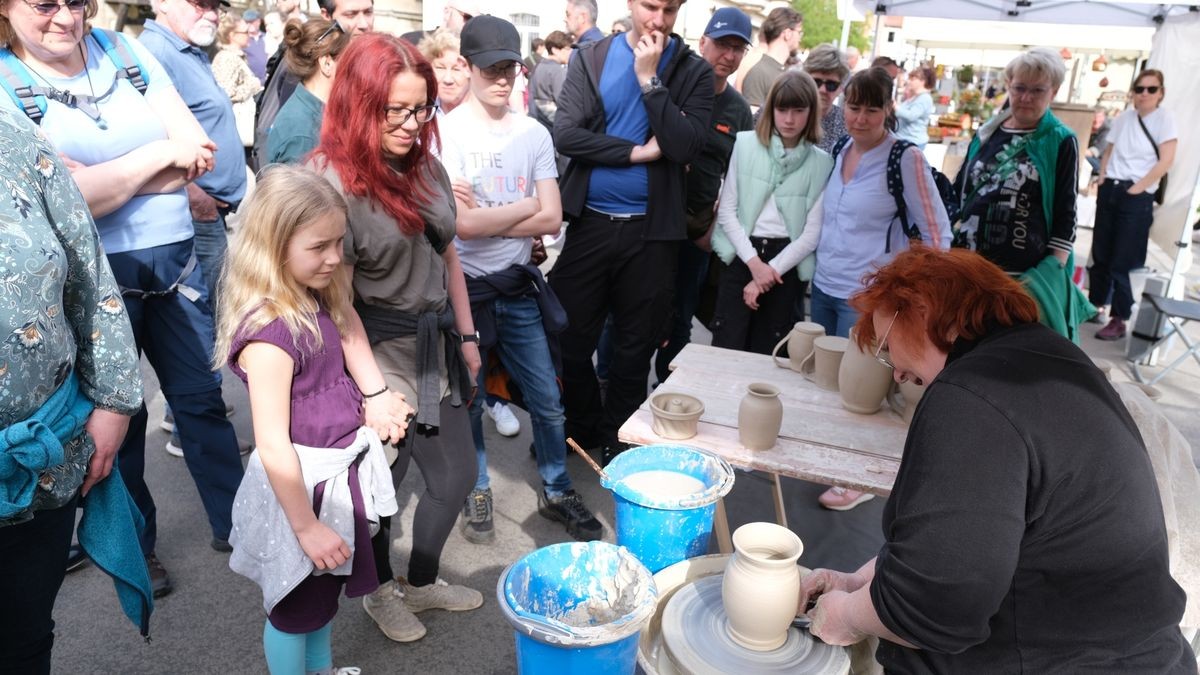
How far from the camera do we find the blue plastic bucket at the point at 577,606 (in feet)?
4.89

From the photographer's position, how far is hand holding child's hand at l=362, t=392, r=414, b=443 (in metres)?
2.13

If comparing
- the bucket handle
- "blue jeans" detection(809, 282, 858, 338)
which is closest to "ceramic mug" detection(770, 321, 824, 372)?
"blue jeans" detection(809, 282, 858, 338)

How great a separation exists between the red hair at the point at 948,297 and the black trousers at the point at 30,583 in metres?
1.80

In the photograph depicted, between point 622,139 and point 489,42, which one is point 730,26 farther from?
point 489,42

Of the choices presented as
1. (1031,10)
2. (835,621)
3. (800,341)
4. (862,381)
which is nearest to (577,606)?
(835,621)

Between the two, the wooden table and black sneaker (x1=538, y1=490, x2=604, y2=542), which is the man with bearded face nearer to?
black sneaker (x1=538, y1=490, x2=604, y2=542)

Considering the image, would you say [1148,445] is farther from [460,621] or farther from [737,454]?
[460,621]

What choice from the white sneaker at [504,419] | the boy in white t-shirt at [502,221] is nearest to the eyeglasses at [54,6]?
the boy in white t-shirt at [502,221]

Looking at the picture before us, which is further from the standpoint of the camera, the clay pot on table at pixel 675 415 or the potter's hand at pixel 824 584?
the clay pot on table at pixel 675 415

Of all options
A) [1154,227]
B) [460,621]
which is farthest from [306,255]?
[1154,227]

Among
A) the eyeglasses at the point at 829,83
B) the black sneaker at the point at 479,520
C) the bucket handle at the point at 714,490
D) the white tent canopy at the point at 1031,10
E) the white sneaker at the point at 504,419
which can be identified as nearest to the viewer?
the bucket handle at the point at 714,490

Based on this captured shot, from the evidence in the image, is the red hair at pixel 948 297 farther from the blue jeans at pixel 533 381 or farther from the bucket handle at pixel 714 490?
the blue jeans at pixel 533 381

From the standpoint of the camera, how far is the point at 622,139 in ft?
10.7

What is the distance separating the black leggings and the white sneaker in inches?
59.0
